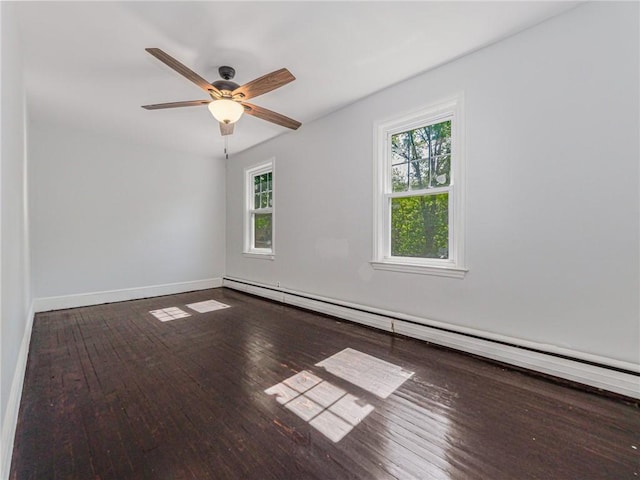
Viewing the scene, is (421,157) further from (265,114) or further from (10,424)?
(10,424)

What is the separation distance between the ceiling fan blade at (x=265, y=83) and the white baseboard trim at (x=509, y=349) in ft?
7.91

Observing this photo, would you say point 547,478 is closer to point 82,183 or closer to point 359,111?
point 359,111

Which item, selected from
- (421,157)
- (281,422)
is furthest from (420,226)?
(281,422)

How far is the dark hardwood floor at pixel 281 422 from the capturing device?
4.35 feet

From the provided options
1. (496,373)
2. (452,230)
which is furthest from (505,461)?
(452,230)

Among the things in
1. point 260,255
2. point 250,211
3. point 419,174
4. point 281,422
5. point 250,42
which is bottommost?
point 281,422

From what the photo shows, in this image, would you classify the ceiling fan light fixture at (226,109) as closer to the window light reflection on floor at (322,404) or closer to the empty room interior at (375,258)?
the empty room interior at (375,258)

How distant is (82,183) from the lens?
4.25m

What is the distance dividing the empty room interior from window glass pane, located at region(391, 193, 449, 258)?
2 centimetres

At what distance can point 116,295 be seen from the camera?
4.53 meters

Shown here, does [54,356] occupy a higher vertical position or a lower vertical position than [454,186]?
lower

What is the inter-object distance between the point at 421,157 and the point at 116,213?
4.61m

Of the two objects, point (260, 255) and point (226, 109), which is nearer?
point (226, 109)

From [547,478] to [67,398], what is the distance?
2.75 metres
